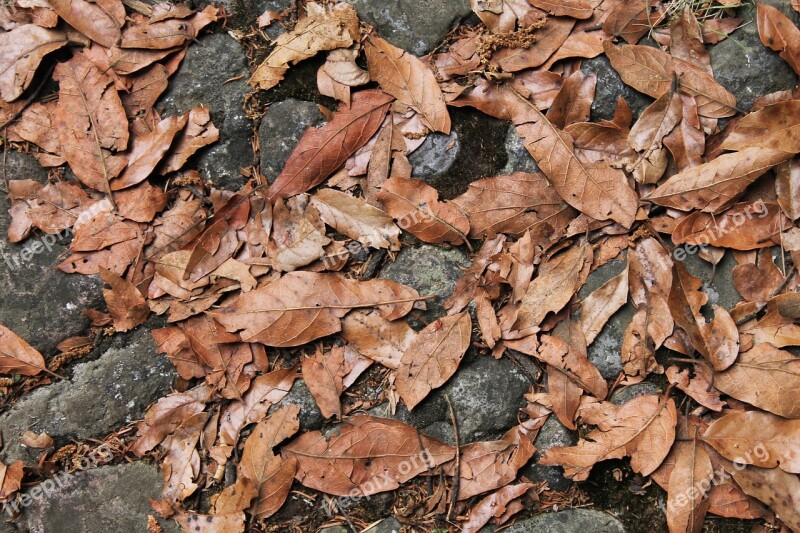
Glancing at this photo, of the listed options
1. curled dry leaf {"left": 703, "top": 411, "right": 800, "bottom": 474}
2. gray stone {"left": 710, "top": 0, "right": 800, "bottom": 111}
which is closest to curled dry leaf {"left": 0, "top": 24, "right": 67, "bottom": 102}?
gray stone {"left": 710, "top": 0, "right": 800, "bottom": 111}

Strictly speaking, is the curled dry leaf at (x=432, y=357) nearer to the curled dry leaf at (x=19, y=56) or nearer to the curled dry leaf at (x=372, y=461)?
the curled dry leaf at (x=372, y=461)

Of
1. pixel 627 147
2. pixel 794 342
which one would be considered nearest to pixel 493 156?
pixel 627 147

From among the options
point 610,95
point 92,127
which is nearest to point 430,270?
point 610,95

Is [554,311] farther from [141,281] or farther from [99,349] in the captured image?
[99,349]

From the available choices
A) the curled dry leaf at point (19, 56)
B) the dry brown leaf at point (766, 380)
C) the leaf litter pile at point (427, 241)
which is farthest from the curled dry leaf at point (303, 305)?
the curled dry leaf at point (19, 56)

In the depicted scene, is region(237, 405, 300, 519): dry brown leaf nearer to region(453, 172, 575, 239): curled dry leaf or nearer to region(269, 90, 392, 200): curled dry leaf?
region(269, 90, 392, 200): curled dry leaf
